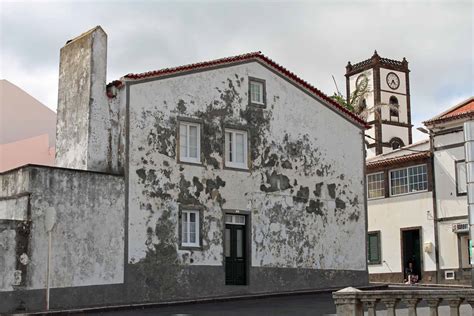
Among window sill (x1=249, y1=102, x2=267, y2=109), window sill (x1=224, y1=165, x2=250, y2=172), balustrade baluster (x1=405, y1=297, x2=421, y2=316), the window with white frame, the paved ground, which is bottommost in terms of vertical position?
the paved ground

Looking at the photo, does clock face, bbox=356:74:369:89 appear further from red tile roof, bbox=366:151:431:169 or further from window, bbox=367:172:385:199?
red tile roof, bbox=366:151:431:169

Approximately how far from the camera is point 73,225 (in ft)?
74.7

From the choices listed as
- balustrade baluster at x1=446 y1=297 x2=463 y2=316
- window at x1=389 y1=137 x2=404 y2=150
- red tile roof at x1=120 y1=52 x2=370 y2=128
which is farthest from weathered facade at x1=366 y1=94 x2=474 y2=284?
balustrade baluster at x1=446 y1=297 x2=463 y2=316

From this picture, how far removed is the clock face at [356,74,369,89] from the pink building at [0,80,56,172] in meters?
27.9

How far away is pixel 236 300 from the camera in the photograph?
2436 centimetres

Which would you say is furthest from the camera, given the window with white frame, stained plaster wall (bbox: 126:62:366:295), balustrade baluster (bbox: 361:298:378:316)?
the window with white frame

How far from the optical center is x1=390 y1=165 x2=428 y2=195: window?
3819cm

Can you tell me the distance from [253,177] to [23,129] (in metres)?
13.1

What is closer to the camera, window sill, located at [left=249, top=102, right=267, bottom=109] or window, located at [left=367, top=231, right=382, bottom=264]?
window sill, located at [left=249, top=102, right=267, bottom=109]

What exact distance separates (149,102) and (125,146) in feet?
5.61

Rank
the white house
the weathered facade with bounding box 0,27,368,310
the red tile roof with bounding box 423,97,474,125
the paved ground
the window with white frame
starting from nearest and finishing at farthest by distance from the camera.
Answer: the paved ground
the weathered facade with bounding box 0,27,368,310
the window with white frame
the red tile roof with bounding box 423,97,474,125
the white house

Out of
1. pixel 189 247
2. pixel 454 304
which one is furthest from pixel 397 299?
pixel 189 247

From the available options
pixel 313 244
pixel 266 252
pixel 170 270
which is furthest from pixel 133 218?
pixel 313 244

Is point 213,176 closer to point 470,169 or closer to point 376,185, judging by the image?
point 470,169
